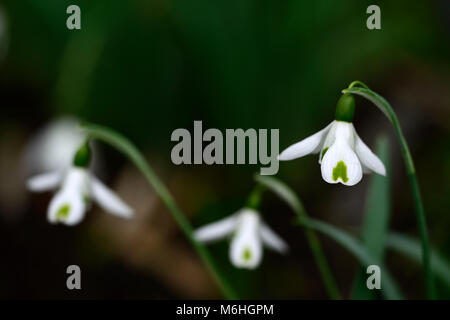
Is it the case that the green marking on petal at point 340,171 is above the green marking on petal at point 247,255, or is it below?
above

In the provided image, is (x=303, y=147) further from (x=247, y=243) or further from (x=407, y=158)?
(x=247, y=243)

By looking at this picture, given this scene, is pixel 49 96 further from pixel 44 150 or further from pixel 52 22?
pixel 44 150

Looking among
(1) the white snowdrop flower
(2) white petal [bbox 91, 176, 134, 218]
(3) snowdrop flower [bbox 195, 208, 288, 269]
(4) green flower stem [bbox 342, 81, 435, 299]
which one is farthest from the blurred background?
(4) green flower stem [bbox 342, 81, 435, 299]

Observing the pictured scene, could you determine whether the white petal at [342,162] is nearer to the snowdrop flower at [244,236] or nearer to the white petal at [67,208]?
the snowdrop flower at [244,236]

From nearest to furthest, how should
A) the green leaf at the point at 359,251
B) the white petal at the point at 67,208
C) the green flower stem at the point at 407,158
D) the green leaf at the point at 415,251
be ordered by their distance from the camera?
the green flower stem at the point at 407,158, the green leaf at the point at 359,251, the white petal at the point at 67,208, the green leaf at the point at 415,251

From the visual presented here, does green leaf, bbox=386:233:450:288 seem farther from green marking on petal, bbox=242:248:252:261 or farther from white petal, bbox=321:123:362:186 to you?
white petal, bbox=321:123:362:186

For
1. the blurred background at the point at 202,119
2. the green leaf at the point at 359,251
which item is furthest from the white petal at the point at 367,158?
the blurred background at the point at 202,119
